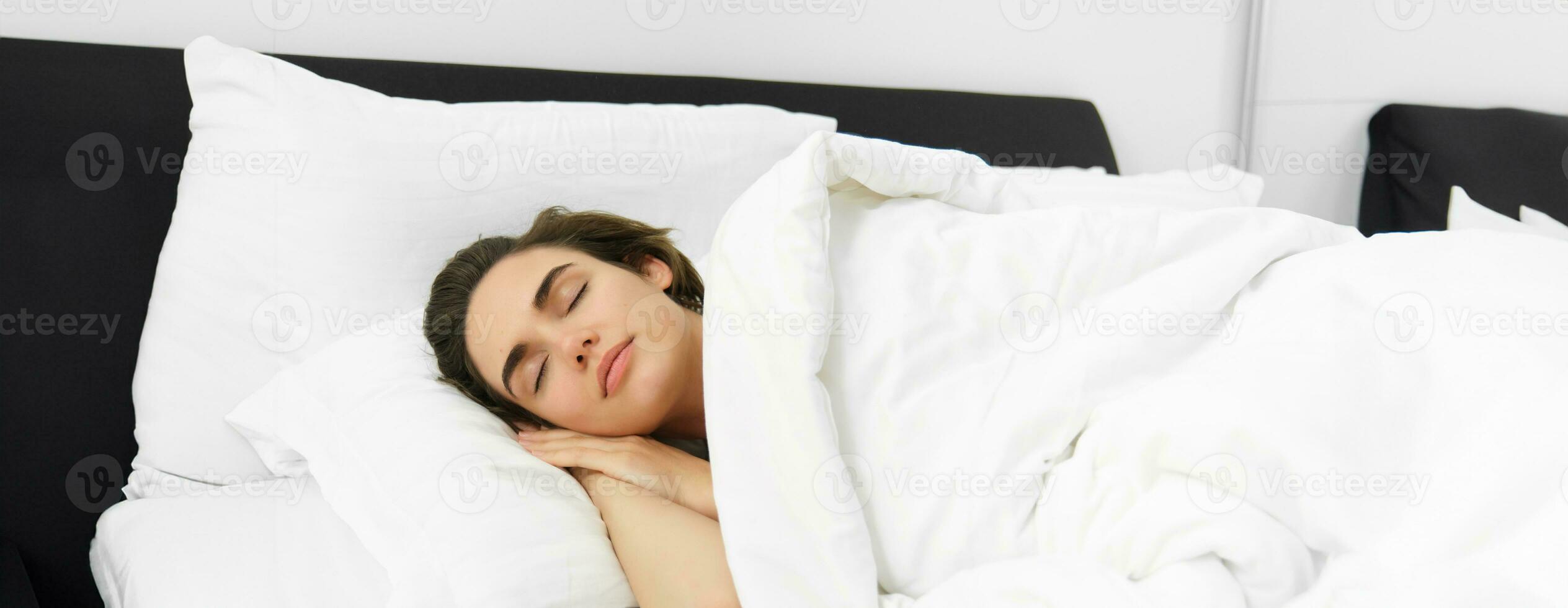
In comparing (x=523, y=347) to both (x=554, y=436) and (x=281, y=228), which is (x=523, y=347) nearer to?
(x=554, y=436)

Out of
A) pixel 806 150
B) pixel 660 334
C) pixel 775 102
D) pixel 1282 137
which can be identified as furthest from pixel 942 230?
pixel 1282 137

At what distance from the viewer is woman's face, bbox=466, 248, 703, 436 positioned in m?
0.99

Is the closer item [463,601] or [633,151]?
[463,601]

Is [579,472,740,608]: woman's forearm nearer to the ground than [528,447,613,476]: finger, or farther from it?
nearer to the ground

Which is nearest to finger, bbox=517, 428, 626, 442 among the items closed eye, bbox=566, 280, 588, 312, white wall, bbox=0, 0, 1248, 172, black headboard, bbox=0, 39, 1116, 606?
closed eye, bbox=566, 280, 588, 312

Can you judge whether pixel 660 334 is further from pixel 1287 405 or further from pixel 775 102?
pixel 775 102

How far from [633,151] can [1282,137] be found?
62.5 inches

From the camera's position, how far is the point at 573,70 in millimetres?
1547

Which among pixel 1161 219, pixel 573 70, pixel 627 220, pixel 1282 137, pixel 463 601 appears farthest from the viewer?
pixel 1282 137

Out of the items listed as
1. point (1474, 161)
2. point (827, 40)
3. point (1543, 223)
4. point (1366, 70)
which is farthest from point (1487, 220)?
point (827, 40)

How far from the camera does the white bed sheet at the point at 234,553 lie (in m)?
0.91

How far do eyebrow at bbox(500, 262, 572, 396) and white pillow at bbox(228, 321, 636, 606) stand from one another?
0.13ft

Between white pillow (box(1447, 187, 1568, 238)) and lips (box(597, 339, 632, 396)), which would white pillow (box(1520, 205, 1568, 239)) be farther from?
lips (box(597, 339, 632, 396))

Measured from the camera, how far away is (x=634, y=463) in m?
0.95
